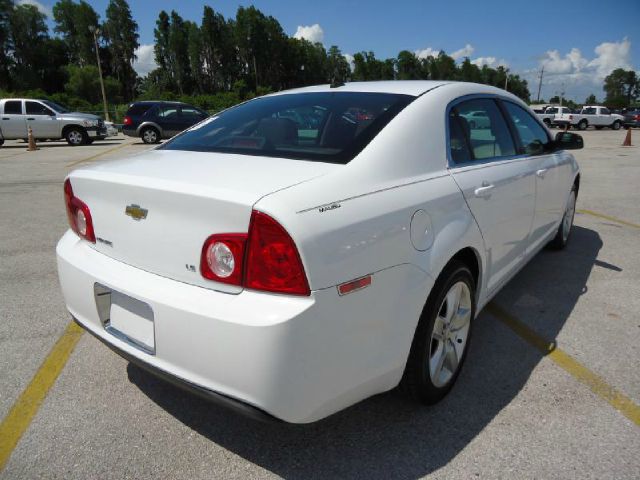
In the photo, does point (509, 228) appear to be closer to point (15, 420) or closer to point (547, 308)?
point (547, 308)

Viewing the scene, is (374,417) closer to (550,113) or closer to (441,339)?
(441,339)

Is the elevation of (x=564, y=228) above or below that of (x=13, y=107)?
below

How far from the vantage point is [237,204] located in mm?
1634

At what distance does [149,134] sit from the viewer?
18.5 meters

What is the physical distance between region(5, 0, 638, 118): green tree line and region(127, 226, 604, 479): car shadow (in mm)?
62913

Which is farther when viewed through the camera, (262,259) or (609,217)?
(609,217)

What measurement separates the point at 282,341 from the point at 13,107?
806 inches

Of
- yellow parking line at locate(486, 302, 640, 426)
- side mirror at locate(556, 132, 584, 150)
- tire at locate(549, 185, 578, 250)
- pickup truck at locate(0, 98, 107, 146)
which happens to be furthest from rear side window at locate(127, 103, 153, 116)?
yellow parking line at locate(486, 302, 640, 426)

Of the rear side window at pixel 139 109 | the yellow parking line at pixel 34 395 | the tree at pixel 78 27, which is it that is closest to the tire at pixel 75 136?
the rear side window at pixel 139 109

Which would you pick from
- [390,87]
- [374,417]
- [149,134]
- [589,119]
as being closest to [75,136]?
[149,134]

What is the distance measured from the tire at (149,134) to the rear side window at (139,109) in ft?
2.22

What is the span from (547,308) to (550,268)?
1.00 meters

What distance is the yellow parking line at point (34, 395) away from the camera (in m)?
2.14

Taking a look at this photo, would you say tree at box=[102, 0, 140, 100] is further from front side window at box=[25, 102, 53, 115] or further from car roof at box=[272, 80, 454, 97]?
car roof at box=[272, 80, 454, 97]
